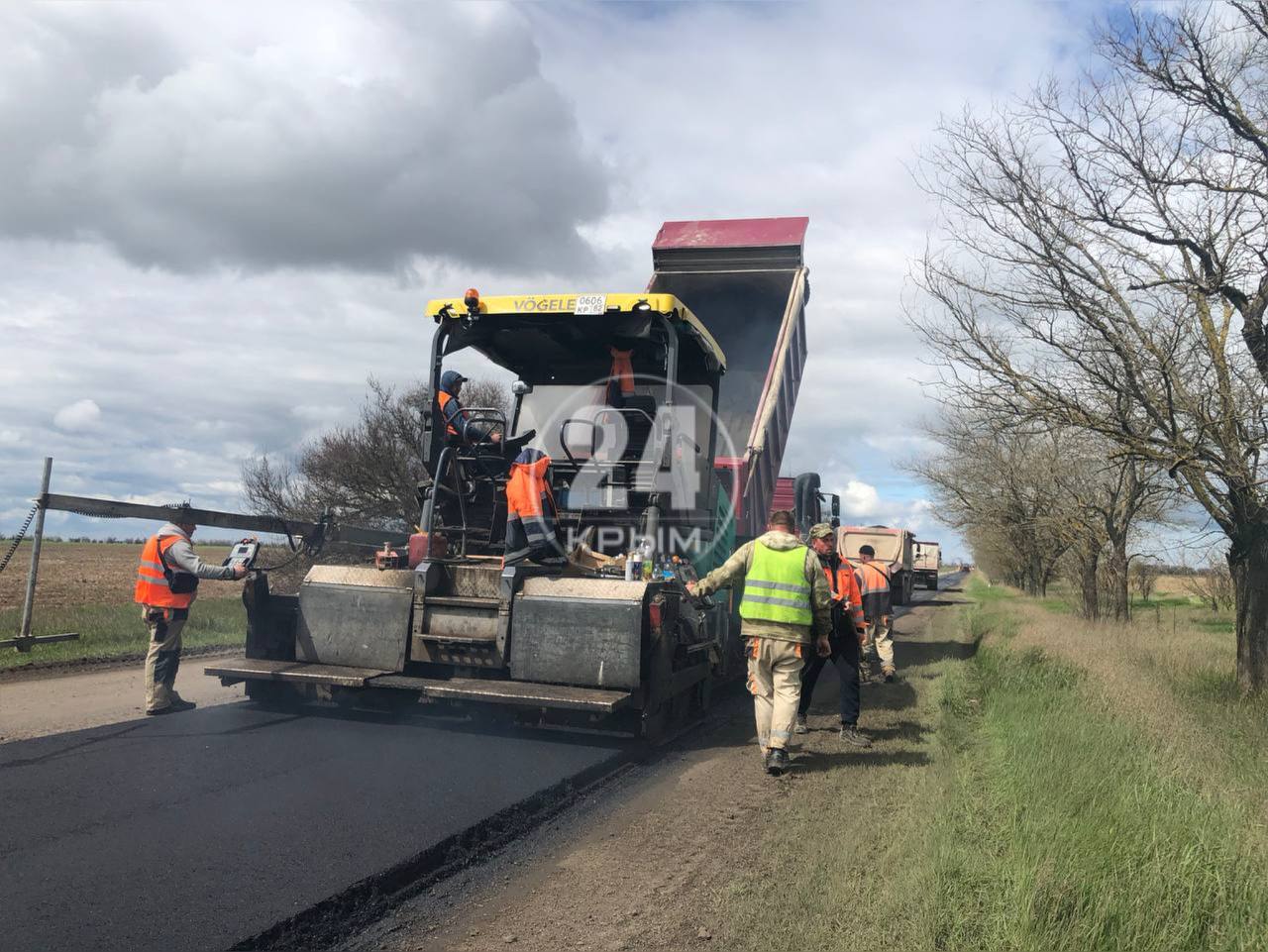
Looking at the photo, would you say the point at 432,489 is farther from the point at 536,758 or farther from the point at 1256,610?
the point at 1256,610

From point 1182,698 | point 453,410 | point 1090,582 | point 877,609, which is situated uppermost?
point 453,410

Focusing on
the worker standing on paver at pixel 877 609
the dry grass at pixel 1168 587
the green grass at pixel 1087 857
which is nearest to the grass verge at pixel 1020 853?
the green grass at pixel 1087 857

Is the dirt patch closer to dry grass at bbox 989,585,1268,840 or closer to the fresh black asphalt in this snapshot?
the fresh black asphalt

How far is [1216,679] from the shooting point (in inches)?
371

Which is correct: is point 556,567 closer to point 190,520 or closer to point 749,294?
point 190,520

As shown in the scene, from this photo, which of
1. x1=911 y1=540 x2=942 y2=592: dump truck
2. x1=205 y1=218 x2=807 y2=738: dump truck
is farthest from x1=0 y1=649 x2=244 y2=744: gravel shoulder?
x1=911 y1=540 x2=942 y2=592: dump truck

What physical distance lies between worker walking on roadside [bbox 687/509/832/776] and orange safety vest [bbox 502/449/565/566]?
51.5 inches

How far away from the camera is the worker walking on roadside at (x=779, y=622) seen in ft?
18.6

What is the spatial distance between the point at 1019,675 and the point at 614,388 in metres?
5.08

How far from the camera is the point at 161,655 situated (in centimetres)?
668

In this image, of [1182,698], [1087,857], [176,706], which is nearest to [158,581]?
[176,706]

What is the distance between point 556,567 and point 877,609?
478 centimetres

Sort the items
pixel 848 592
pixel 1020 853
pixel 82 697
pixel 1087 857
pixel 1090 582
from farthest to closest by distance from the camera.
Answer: pixel 1090 582
pixel 82 697
pixel 848 592
pixel 1020 853
pixel 1087 857

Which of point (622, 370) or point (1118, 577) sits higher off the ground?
point (622, 370)
